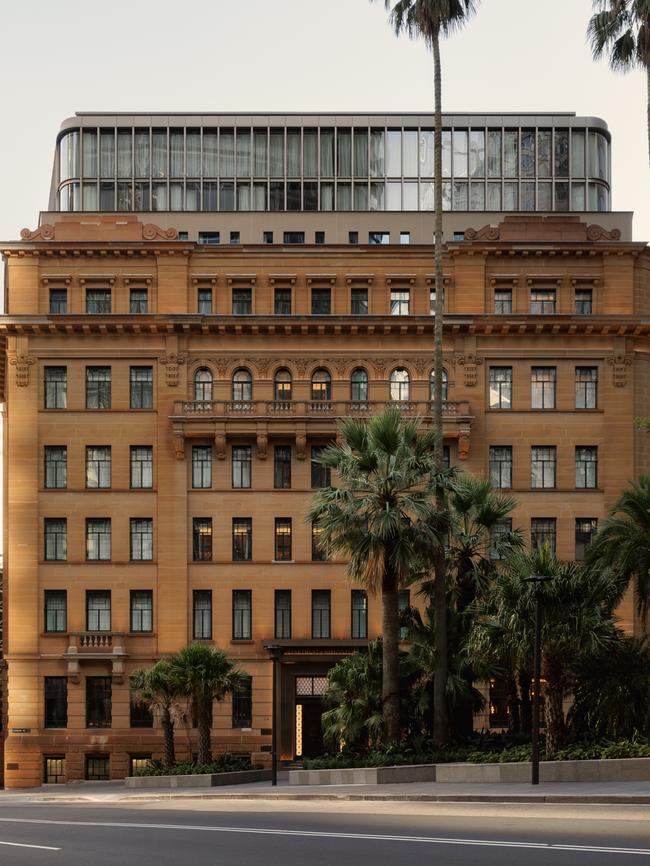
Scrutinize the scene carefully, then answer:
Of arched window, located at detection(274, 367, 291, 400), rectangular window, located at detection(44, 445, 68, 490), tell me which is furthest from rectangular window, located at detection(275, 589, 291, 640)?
rectangular window, located at detection(44, 445, 68, 490)

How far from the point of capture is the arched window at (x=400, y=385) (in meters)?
60.4

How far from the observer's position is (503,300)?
61.4 metres

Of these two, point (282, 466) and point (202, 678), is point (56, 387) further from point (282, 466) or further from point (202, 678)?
point (202, 678)

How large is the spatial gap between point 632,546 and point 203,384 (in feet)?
83.5

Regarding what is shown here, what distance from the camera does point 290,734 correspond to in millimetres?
59219

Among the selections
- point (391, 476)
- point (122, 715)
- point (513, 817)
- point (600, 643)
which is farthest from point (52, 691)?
point (513, 817)

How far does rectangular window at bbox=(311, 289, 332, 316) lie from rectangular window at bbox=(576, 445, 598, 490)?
13.0 m

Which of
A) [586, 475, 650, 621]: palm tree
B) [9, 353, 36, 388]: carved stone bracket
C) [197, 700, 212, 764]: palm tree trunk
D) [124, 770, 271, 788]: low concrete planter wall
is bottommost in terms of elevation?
[124, 770, 271, 788]: low concrete planter wall

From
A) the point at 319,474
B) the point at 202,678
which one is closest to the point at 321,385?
the point at 319,474

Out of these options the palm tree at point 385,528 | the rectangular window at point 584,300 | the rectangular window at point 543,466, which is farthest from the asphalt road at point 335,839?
the rectangular window at point 584,300

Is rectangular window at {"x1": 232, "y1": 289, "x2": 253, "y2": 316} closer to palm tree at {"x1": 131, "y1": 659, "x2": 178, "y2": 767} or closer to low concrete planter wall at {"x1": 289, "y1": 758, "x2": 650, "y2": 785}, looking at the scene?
palm tree at {"x1": 131, "y1": 659, "x2": 178, "y2": 767}

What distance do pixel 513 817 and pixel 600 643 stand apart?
11.7 meters

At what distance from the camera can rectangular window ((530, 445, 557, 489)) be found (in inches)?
2368

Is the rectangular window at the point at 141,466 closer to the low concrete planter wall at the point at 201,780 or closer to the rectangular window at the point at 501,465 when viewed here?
the low concrete planter wall at the point at 201,780
